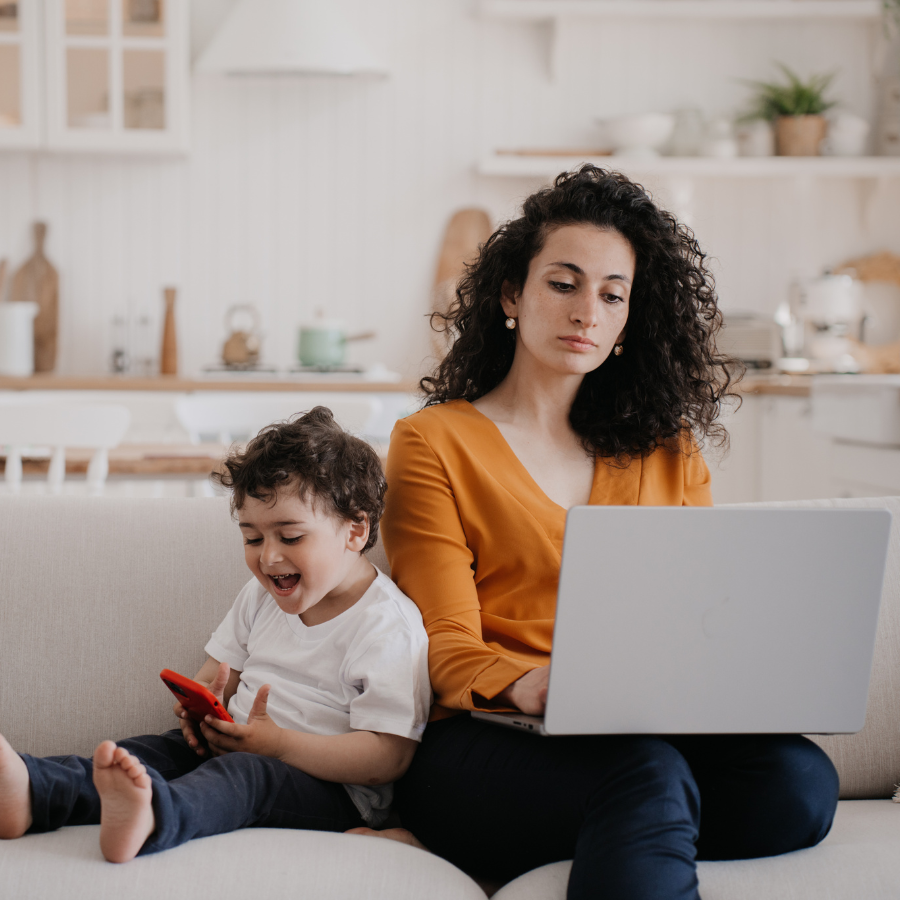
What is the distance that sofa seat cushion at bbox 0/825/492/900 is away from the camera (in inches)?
38.9

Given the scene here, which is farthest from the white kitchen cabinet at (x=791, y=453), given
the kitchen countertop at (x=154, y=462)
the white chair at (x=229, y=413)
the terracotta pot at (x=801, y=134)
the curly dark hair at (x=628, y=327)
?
the curly dark hair at (x=628, y=327)

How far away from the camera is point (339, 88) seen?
4.11 m

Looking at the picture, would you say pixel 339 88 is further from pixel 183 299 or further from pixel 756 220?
pixel 756 220

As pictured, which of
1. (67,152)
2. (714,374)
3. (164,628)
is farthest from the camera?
(67,152)

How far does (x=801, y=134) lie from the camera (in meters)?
4.00

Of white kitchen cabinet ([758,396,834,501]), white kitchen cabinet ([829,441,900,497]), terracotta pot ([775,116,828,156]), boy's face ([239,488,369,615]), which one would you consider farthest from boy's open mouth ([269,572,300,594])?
terracotta pot ([775,116,828,156])

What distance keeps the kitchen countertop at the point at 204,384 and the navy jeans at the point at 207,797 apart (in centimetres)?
238

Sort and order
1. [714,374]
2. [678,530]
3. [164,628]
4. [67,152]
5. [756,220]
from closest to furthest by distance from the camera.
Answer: [678,530] < [164,628] < [714,374] < [67,152] < [756,220]

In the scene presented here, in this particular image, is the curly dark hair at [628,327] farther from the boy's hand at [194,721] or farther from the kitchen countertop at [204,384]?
the kitchen countertop at [204,384]

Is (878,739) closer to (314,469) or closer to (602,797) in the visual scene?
(602,797)

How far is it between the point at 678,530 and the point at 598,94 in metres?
3.58

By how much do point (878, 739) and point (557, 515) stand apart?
0.55 m

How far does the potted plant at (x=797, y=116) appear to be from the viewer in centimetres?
399

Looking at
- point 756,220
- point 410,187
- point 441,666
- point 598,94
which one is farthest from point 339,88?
point 441,666
